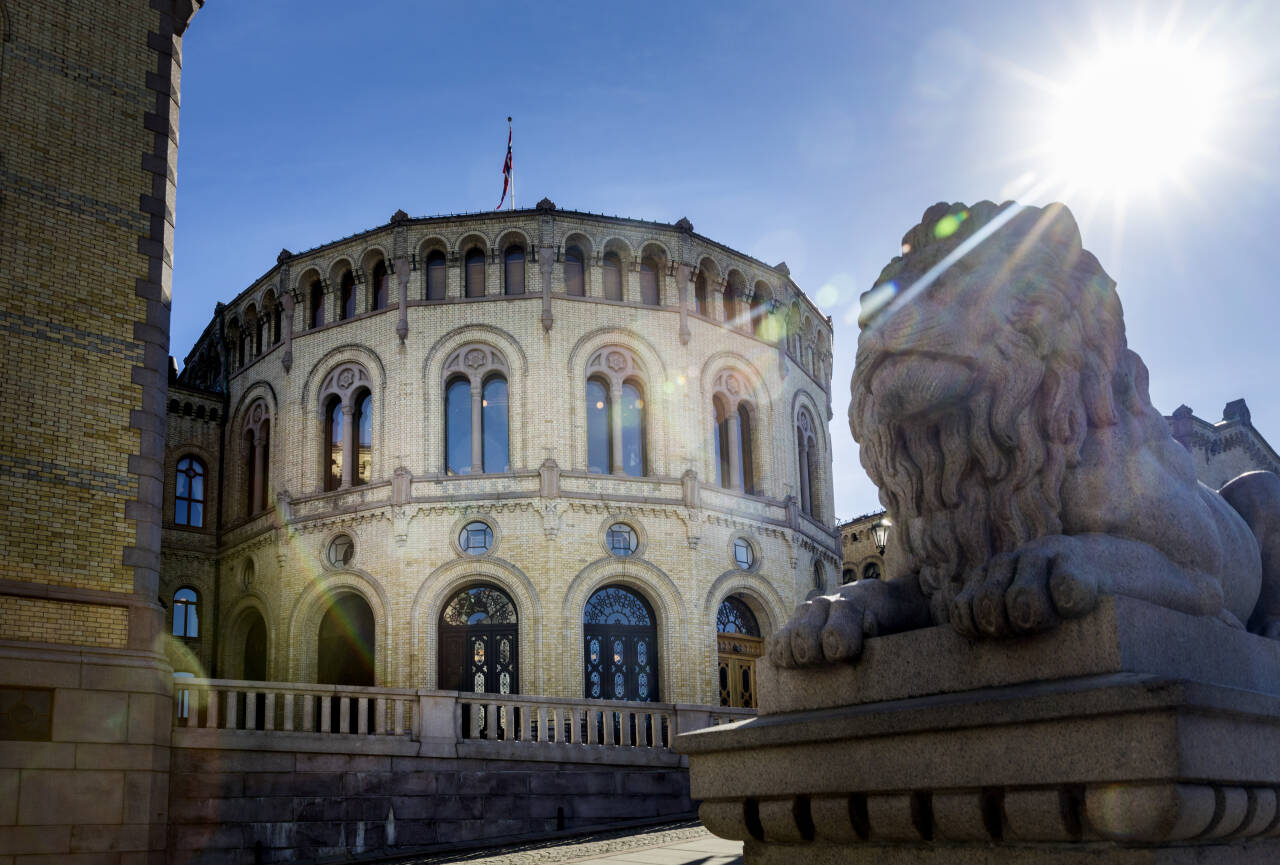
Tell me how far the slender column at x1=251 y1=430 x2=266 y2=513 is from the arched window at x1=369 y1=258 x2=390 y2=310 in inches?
207

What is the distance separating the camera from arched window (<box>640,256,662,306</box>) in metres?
34.0

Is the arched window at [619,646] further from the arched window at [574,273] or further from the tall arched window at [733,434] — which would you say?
the arched window at [574,273]

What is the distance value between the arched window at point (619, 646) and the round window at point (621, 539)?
978 mm

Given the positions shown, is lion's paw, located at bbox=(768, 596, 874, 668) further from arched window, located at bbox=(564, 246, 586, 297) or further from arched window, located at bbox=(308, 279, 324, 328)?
arched window, located at bbox=(308, 279, 324, 328)

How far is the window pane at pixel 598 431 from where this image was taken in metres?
32.6

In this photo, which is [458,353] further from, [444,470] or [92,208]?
[92,208]

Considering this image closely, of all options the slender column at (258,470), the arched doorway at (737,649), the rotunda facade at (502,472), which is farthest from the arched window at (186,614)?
the arched doorway at (737,649)

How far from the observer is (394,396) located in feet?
106

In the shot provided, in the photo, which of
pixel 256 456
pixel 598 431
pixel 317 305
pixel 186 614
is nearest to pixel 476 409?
pixel 598 431

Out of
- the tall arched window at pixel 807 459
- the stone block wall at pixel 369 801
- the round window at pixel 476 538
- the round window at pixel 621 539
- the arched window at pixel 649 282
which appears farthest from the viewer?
the tall arched window at pixel 807 459

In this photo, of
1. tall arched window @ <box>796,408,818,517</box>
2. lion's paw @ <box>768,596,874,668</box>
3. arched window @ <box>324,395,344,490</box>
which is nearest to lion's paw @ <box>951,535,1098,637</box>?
lion's paw @ <box>768,596,874,668</box>

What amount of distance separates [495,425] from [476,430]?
0.56 meters

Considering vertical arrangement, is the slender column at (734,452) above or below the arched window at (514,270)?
below

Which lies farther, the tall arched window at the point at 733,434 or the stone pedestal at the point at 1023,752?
the tall arched window at the point at 733,434
